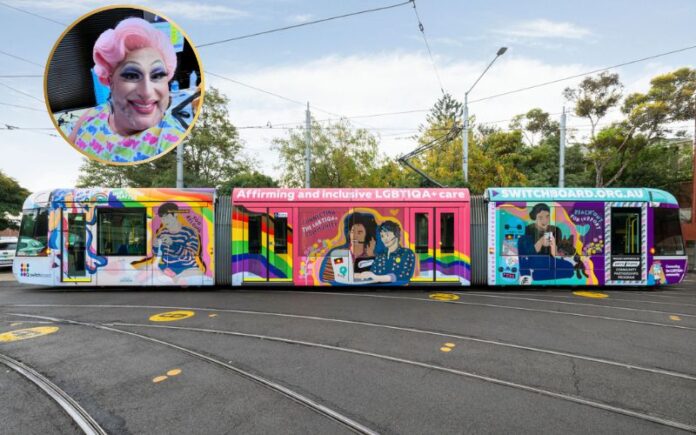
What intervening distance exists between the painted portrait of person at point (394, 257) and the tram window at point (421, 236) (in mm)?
268

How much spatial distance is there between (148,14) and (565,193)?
11.9m

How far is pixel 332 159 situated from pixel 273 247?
18.6 m

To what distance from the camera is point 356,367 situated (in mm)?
5129

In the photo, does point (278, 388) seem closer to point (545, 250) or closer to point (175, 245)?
point (175, 245)

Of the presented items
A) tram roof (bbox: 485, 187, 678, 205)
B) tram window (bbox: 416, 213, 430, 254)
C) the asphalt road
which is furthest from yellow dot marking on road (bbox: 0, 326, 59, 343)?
tram roof (bbox: 485, 187, 678, 205)

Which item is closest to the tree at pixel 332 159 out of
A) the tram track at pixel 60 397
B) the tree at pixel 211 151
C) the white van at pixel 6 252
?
the tree at pixel 211 151

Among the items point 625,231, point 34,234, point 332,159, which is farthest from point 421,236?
point 332,159

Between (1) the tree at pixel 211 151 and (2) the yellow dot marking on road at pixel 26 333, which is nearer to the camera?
(2) the yellow dot marking on road at pixel 26 333

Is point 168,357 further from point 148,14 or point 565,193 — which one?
point 565,193

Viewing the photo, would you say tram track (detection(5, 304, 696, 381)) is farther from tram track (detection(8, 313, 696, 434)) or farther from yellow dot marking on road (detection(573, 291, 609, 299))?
yellow dot marking on road (detection(573, 291, 609, 299))

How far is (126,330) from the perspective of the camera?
7.05m

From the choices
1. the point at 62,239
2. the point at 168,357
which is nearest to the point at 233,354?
the point at 168,357

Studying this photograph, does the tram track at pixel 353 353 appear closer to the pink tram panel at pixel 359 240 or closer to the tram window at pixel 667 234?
the pink tram panel at pixel 359 240

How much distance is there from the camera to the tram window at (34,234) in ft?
37.5
